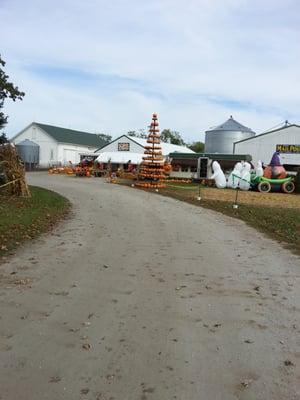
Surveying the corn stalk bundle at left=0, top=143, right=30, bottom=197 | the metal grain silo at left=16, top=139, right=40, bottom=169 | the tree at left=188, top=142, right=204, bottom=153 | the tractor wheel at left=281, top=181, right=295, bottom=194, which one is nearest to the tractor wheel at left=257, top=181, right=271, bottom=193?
the tractor wheel at left=281, top=181, right=295, bottom=194

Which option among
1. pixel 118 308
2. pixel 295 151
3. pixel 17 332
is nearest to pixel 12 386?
pixel 17 332

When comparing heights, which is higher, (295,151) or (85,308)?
(295,151)

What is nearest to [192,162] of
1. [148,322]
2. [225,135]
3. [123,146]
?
[225,135]

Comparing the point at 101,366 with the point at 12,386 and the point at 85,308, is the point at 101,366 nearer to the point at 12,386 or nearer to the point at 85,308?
the point at 12,386

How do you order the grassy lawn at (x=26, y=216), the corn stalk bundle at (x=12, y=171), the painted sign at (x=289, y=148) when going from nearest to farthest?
the grassy lawn at (x=26, y=216), the corn stalk bundle at (x=12, y=171), the painted sign at (x=289, y=148)

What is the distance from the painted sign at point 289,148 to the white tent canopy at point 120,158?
54.9 feet

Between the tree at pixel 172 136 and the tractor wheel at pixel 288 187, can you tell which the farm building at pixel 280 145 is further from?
the tree at pixel 172 136

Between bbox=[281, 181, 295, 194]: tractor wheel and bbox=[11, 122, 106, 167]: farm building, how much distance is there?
45093 millimetres

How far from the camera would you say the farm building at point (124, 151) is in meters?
58.2

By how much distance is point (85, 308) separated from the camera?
5734mm

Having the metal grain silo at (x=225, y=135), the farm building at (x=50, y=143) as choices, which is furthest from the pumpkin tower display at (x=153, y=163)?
the farm building at (x=50, y=143)

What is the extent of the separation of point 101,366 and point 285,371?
167cm

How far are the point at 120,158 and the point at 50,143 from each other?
1836 cm

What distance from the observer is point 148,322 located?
5344mm
